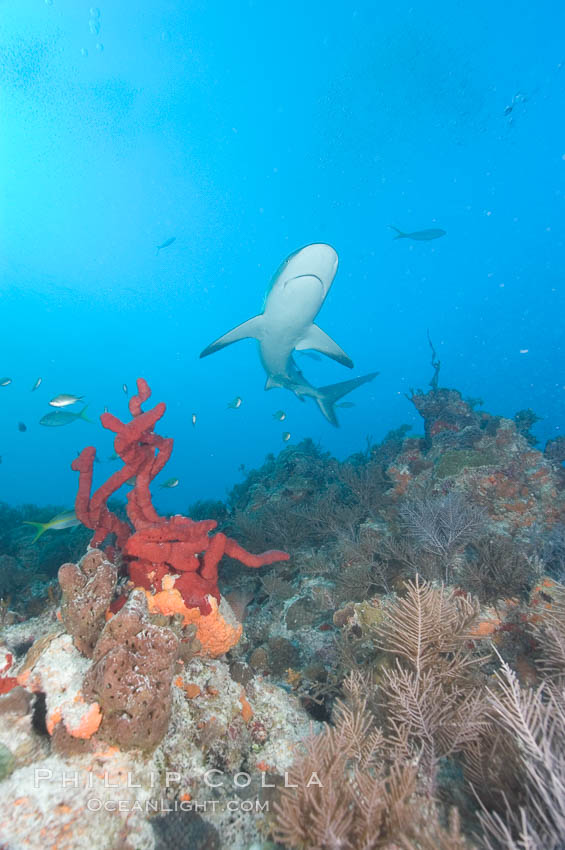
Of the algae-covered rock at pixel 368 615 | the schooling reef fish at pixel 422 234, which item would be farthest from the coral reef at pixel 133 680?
the schooling reef fish at pixel 422 234

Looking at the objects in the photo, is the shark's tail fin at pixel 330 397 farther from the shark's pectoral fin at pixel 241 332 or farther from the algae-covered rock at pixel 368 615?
the algae-covered rock at pixel 368 615

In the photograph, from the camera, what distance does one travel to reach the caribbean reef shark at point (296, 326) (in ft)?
26.9

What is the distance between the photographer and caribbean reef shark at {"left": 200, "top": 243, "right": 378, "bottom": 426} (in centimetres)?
821

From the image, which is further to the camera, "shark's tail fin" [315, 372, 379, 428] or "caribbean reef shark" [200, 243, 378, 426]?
"shark's tail fin" [315, 372, 379, 428]

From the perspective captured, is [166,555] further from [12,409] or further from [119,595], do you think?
[12,409]

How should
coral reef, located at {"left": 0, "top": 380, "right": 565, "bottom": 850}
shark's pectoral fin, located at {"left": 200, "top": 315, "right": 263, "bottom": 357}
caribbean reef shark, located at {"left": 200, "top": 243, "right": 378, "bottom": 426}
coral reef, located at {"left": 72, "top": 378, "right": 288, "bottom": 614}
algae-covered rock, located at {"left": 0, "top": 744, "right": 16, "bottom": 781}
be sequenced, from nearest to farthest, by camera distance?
coral reef, located at {"left": 0, "top": 380, "right": 565, "bottom": 850}, algae-covered rock, located at {"left": 0, "top": 744, "right": 16, "bottom": 781}, coral reef, located at {"left": 72, "top": 378, "right": 288, "bottom": 614}, caribbean reef shark, located at {"left": 200, "top": 243, "right": 378, "bottom": 426}, shark's pectoral fin, located at {"left": 200, "top": 315, "right": 263, "bottom": 357}

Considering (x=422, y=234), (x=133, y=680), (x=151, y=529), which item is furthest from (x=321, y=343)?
(x=422, y=234)

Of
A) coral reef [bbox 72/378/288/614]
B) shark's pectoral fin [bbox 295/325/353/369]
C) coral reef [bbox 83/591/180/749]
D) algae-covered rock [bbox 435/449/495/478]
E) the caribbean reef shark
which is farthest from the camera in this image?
shark's pectoral fin [bbox 295/325/353/369]

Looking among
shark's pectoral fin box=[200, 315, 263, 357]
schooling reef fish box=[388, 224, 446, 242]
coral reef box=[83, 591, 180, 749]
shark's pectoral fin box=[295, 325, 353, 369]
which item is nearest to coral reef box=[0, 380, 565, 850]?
coral reef box=[83, 591, 180, 749]

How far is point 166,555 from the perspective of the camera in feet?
10.7

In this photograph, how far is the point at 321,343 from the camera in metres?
11.6

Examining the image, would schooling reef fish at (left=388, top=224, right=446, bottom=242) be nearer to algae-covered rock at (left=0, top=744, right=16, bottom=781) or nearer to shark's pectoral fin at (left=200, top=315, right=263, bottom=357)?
shark's pectoral fin at (left=200, top=315, right=263, bottom=357)

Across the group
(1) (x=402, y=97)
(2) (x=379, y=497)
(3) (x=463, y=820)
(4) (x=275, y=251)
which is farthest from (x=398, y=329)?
(3) (x=463, y=820)

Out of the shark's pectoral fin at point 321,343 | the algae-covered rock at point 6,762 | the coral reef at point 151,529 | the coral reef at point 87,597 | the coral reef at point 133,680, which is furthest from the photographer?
the shark's pectoral fin at point 321,343
